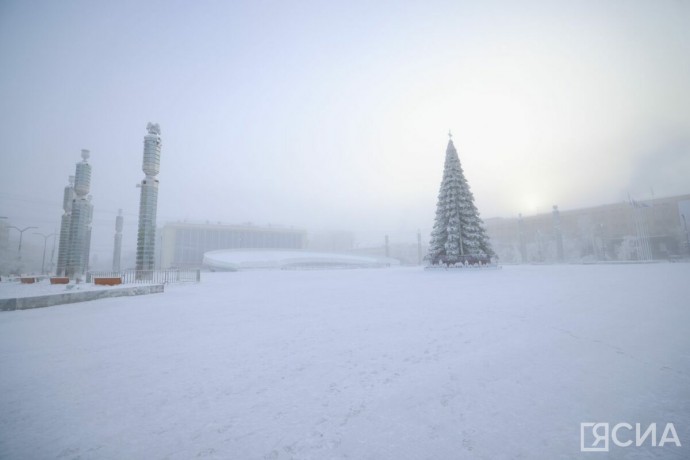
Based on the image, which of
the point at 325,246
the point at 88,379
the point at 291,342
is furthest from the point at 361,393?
the point at 325,246

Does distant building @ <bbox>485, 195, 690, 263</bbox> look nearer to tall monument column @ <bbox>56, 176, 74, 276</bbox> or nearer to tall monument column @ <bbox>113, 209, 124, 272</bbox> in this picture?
tall monument column @ <bbox>56, 176, 74, 276</bbox>

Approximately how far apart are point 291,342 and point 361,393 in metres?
2.10

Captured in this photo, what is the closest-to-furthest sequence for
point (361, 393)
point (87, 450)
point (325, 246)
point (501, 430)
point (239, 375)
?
point (87, 450) → point (501, 430) → point (361, 393) → point (239, 375) → point (325, 246)

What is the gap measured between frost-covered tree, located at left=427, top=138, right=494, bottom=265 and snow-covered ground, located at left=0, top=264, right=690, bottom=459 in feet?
62.1

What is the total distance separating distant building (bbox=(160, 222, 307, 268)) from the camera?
72.8 metres

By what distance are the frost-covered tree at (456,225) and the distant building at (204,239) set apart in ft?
195

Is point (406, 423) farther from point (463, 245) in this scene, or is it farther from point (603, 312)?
point (463, 245)

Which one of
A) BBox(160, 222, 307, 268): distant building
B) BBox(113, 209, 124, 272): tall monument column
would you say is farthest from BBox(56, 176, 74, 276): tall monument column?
BBox(160, 222, 307, 268): distant building

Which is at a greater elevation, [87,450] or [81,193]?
[81,193]

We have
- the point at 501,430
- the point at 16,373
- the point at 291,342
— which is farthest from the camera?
the point at 291,342

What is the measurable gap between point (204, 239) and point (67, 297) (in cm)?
7198

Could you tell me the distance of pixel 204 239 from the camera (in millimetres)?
76688

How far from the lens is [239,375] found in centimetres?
351

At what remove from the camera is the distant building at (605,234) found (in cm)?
4897
